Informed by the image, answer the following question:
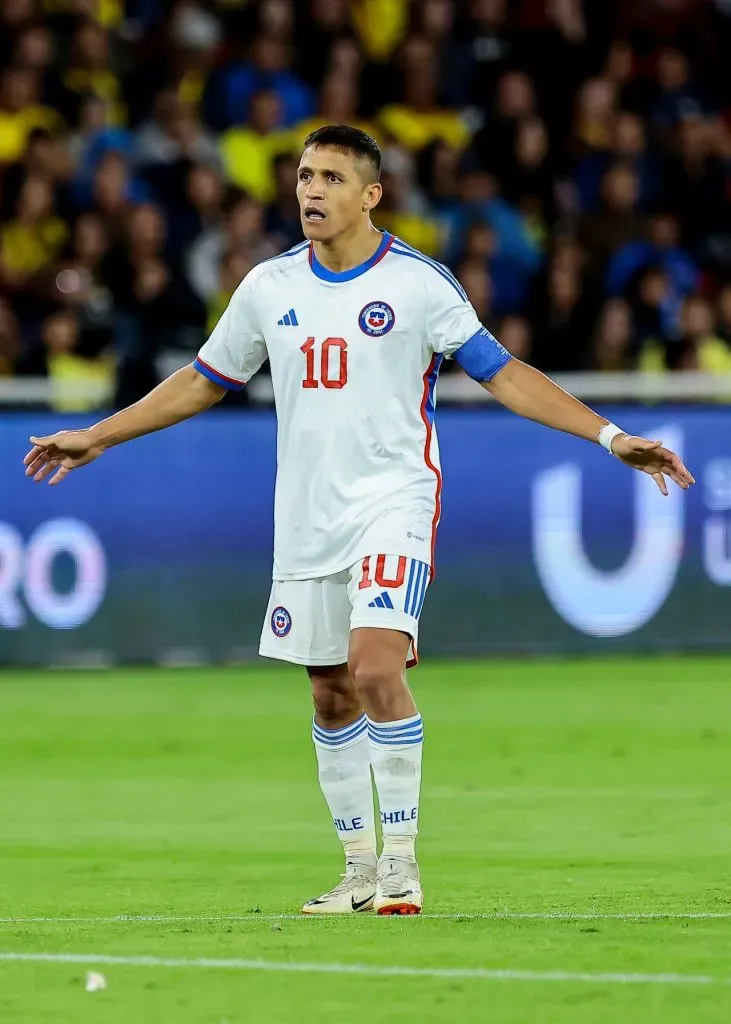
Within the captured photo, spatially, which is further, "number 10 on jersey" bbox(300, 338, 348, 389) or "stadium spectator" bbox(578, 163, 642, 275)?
"stadium spectator" bbox(578, 163, 642, 275)

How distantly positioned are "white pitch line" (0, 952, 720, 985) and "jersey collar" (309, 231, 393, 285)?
7.38 ft

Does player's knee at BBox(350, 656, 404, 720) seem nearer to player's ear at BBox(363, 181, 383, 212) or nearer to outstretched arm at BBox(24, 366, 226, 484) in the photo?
outstretched arm at BBox(24, 366, 226, 484)

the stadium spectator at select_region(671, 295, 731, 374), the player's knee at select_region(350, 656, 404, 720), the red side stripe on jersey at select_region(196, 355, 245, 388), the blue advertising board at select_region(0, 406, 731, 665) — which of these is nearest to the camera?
the player's knee at select_region(350, 656, 404, 720)

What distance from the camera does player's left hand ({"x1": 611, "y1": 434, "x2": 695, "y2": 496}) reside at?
263 inches

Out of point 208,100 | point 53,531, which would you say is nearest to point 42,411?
point 53,531

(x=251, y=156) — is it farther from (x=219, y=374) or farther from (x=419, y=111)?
(x=219, y=374)

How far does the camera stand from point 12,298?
52.2 feet

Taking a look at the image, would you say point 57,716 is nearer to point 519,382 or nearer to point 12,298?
point 12,298

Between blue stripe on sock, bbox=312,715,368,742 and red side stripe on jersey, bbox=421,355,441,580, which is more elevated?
red side stripe on jersey, bbox=421,355,441,580

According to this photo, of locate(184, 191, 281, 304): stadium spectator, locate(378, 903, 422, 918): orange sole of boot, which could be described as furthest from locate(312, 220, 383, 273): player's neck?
locate(184, 191, 281, 304): stadium spectator

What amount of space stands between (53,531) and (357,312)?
24.6ft

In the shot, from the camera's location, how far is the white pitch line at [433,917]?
21.5 ft

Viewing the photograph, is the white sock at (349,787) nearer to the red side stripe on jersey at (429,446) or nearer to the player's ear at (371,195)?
the red side stripe on jersey at (429,446)

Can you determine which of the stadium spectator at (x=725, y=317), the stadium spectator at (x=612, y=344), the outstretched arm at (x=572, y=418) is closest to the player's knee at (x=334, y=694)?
→ the outstretched arm at (x=572, y=418)
